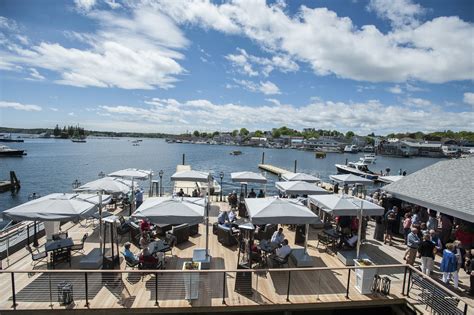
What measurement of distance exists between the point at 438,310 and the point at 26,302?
1083cm

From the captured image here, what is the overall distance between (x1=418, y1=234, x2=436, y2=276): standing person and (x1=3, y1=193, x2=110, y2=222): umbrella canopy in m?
11.3

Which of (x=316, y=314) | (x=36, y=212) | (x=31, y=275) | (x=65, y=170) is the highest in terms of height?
(x=36, y=212)

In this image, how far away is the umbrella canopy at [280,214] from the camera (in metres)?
8.81

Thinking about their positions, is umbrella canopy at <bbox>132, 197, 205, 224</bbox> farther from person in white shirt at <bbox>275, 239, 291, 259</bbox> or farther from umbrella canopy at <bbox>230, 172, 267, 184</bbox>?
umbrella canopy at <bbox>230, 172, 267, 184</bbox>

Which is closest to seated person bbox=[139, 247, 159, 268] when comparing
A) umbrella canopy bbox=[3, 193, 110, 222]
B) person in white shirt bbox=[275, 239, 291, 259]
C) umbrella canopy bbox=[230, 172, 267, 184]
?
umbrella canopy bbox=[3, 193, 110, 222]

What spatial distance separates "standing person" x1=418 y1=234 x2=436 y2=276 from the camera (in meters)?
8.92

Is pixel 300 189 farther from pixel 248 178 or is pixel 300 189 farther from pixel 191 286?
pixel 191 286

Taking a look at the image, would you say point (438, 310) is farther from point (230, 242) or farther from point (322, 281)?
point (230, 242)

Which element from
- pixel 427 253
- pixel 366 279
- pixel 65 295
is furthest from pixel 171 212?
pixel 427 253

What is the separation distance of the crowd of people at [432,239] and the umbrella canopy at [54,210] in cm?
1147

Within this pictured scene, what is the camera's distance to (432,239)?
33.2 feet

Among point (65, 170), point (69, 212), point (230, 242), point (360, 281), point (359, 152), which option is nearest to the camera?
point (360, 281)

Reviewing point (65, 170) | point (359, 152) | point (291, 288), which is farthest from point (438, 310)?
point (359, 152)

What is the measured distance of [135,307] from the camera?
7.14m
